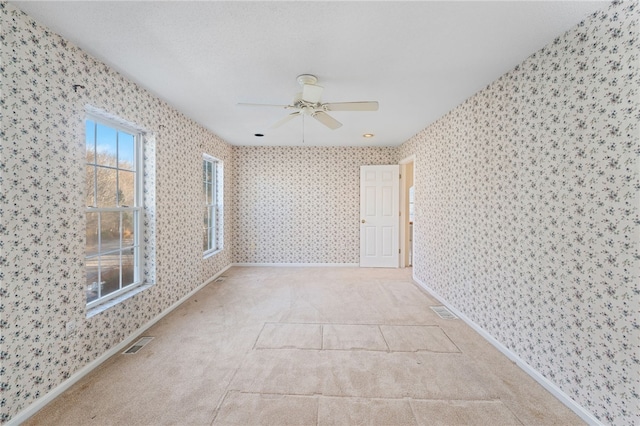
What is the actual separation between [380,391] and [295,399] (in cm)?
57

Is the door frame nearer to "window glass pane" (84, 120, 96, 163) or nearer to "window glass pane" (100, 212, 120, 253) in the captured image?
"window glass pane" (100, 212, 120, 253)

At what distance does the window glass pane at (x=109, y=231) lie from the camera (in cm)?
Result: 243

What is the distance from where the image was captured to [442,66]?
2.23m

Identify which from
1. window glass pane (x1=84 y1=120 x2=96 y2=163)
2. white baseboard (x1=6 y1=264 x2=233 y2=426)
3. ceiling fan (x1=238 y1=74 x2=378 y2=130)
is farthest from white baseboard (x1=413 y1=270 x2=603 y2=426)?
window glass pane (x1=84 y1=120 x2=96 y2=163)

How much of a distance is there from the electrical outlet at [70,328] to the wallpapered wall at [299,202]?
363 cm

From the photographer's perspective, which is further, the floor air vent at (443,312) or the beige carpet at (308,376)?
the floor air vent at (443,312)

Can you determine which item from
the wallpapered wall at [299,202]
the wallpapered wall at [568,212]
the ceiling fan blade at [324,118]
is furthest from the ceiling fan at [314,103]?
the wallpapered wall at [299,202]

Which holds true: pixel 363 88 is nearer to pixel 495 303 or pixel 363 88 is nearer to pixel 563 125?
pixel 563 125

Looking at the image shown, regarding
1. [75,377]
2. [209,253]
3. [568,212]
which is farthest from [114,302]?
[568,212]

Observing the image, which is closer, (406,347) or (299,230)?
(406,347)

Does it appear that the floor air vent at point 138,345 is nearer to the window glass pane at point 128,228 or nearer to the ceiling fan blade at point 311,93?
the window glass pane at point 128,228

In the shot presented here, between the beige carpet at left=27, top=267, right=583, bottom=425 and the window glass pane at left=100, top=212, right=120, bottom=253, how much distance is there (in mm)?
908

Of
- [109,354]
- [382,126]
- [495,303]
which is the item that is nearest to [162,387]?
[109,354]

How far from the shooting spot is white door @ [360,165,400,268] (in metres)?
5.45
